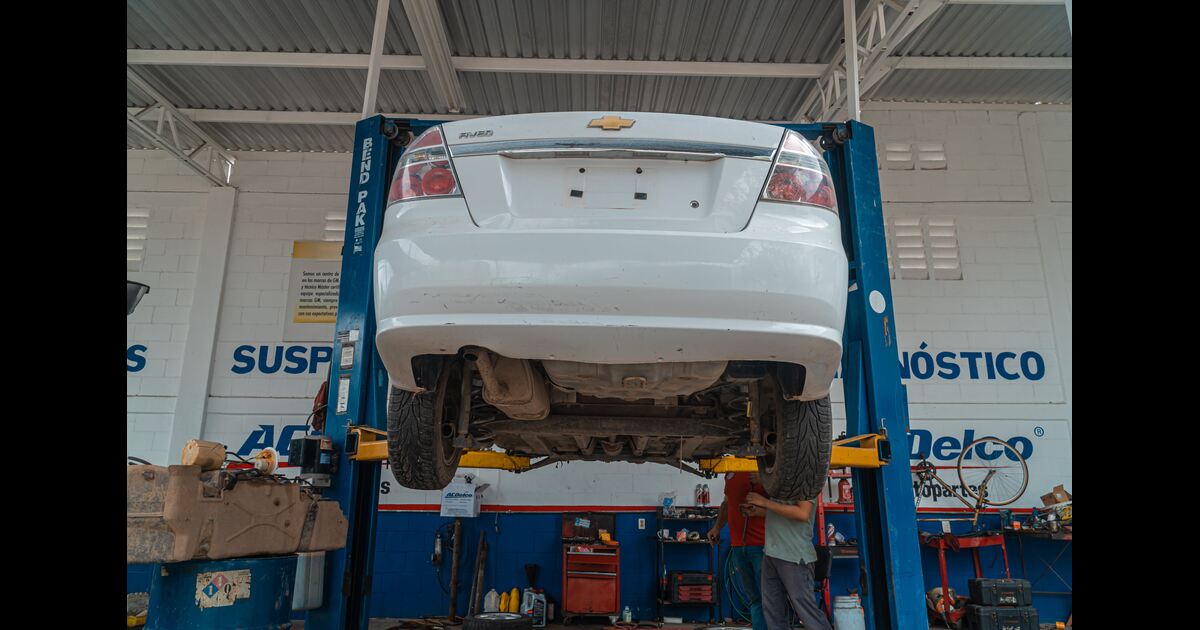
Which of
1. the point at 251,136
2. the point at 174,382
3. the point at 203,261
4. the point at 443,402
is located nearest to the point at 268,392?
the point at 174,382

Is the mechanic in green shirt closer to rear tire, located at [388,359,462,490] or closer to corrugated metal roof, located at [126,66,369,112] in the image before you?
rear tire, located at [388,359,462,490]

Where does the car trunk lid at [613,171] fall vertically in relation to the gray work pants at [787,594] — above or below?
above

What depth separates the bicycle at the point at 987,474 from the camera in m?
7.42

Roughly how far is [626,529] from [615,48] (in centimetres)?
520

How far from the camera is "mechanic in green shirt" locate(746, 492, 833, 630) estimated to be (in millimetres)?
3949

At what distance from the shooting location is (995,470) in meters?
7.57

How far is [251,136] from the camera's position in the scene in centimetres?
877

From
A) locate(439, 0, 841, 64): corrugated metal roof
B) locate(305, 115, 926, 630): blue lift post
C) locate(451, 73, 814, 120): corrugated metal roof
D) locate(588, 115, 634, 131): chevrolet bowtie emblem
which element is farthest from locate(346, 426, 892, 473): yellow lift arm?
locate(451, 73, 814, 120): corrugated metal roof

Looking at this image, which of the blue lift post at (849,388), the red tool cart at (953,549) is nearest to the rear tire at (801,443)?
the blue lift post at (849,388)

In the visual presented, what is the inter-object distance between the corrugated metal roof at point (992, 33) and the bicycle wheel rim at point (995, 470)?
4453mm

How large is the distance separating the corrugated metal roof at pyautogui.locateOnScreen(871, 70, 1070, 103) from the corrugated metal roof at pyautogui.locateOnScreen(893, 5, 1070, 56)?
387 mm

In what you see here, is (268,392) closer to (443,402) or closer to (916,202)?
(443,402)

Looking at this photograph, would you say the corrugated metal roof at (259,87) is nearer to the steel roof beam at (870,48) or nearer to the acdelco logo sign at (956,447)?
the steel roof beam at (870,48)

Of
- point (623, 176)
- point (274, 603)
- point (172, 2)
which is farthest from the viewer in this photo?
point (172, 2)
